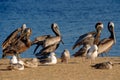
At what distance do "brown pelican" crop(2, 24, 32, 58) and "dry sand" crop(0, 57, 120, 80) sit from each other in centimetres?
127

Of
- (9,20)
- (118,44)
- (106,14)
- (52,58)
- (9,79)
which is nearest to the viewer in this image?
(9,79)

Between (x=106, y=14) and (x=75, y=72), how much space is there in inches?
1172

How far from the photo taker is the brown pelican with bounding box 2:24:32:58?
63.9ft

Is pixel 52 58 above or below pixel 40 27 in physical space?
Answer: below

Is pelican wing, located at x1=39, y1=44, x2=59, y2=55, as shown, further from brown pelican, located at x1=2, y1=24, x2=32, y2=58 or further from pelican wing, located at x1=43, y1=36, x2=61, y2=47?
pelican wing, located at x1=43, y1=36, x2=61, y2=47

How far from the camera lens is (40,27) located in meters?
36.5

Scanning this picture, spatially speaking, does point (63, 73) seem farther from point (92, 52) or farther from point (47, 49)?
point (47, 49)

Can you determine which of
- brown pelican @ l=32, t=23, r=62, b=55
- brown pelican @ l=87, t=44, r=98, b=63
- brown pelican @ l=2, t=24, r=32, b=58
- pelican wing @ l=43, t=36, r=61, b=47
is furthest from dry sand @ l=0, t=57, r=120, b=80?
pelican wing @ l=43, t=36, r=61, b=47

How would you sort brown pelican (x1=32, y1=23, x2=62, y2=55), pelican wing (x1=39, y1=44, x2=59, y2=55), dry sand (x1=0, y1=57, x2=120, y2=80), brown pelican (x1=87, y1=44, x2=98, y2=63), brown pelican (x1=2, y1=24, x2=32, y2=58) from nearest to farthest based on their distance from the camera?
dry sand (x1=0, y1=57, x2=120, y2=80)
brown pelican (x1=87, y1=44, x2=98, y2=63)
brown pelican (x1=2, y1=24, x2=32, y2=58)
pelican wing (x1=39, y1=44, x2=59, y2=55)
brown pelican (x1=32, y1=23, x2=62, y2=55)

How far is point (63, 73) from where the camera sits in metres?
16.4

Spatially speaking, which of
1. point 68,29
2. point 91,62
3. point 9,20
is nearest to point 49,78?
point 91,62

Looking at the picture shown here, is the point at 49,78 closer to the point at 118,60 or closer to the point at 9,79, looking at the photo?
the point at 9,79

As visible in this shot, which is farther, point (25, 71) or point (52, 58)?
point (52, 58)

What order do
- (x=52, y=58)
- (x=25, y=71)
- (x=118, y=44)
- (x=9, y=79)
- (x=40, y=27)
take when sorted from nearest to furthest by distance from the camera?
(x=9, y=79)
(x=25, y=71)
(x=52, y=58)
(x=118, y=44)
(x=40, y=27)
